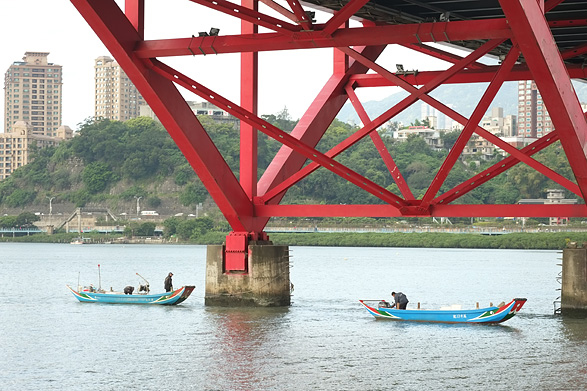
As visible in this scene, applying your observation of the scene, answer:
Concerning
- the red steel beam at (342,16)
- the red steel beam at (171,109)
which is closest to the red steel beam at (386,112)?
the red steel beam at (171,109)

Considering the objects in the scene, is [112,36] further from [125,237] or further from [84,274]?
[125,237]

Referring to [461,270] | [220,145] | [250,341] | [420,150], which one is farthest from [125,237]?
[250,341]

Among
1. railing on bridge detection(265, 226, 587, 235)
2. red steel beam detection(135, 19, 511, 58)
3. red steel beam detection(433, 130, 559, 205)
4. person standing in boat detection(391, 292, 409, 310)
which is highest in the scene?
red steel beam detection(135, 19, 511, 58)

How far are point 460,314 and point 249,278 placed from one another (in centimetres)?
730

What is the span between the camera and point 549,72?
18984 mm

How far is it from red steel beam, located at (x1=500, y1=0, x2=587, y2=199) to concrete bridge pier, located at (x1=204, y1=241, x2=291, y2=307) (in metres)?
10.3

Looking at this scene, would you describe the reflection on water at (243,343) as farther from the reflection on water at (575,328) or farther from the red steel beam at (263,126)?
the reflection on water at (575,328)

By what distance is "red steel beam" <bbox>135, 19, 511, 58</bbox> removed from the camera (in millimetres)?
20156

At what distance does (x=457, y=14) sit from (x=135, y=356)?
41.1ft

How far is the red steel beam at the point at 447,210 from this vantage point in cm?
2797

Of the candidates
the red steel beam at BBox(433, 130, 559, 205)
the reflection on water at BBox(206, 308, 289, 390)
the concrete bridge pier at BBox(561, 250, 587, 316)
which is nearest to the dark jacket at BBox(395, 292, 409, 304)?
the reflection on water at BBox(206, 308, 289, 390)

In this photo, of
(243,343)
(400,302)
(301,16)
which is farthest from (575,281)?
(301,16)

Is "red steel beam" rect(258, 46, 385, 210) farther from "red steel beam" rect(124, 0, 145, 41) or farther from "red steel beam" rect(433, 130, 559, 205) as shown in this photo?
"red steel beam" rect(124, 0, 145, 41)

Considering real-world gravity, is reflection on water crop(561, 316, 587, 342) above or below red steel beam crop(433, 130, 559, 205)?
below
